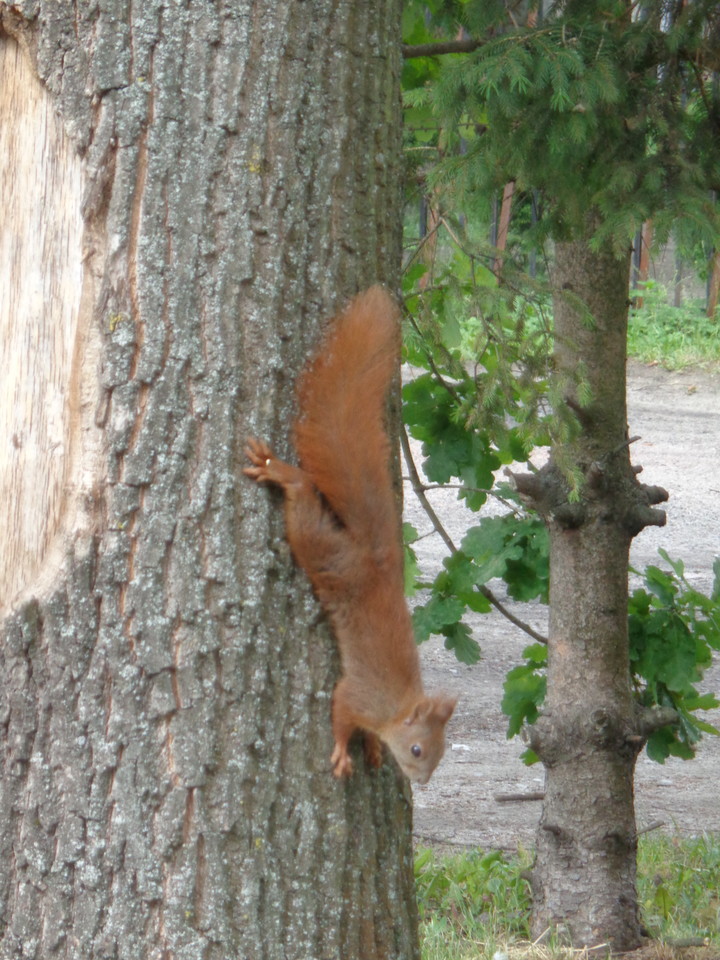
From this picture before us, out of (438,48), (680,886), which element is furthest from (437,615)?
(438,48)

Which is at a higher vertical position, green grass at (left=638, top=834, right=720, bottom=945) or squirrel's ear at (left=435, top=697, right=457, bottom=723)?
squirrel's ear at (left=435, top=697, right=457, bottom=723)

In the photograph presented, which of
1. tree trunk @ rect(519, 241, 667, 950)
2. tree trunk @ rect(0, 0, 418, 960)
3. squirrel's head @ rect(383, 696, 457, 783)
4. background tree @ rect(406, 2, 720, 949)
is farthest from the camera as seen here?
tree trunk @ rect(519, 241, 667, 950)

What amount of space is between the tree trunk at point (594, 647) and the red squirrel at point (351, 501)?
1.64m

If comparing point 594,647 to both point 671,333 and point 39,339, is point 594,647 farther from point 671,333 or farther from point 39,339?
point 671,333

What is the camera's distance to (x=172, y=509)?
1.76 metres

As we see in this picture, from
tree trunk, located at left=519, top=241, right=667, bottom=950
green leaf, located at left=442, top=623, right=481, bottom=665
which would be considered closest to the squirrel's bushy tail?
tree trunk, located at left=519, top=241, right=667, bottom=950

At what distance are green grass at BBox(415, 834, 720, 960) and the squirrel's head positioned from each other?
4.30ft

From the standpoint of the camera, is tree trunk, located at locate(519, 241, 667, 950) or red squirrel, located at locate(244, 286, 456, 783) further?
tree trunk, located at locate(519, 241, 667, 950)

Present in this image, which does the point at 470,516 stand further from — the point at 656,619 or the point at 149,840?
the point at 149,840

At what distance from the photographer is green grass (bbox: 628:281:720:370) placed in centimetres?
1252

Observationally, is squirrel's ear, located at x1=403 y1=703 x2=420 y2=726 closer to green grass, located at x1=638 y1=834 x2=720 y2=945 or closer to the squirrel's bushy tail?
the squirrel's bushy tail

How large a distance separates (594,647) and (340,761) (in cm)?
196

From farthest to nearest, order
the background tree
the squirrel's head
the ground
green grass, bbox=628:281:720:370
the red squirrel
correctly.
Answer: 1. green grass, bbox=628:281:720:370
2. the ground
3. the background tree
4. the squirrel's head
5. the red squirrel

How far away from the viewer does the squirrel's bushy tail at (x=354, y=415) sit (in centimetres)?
188
